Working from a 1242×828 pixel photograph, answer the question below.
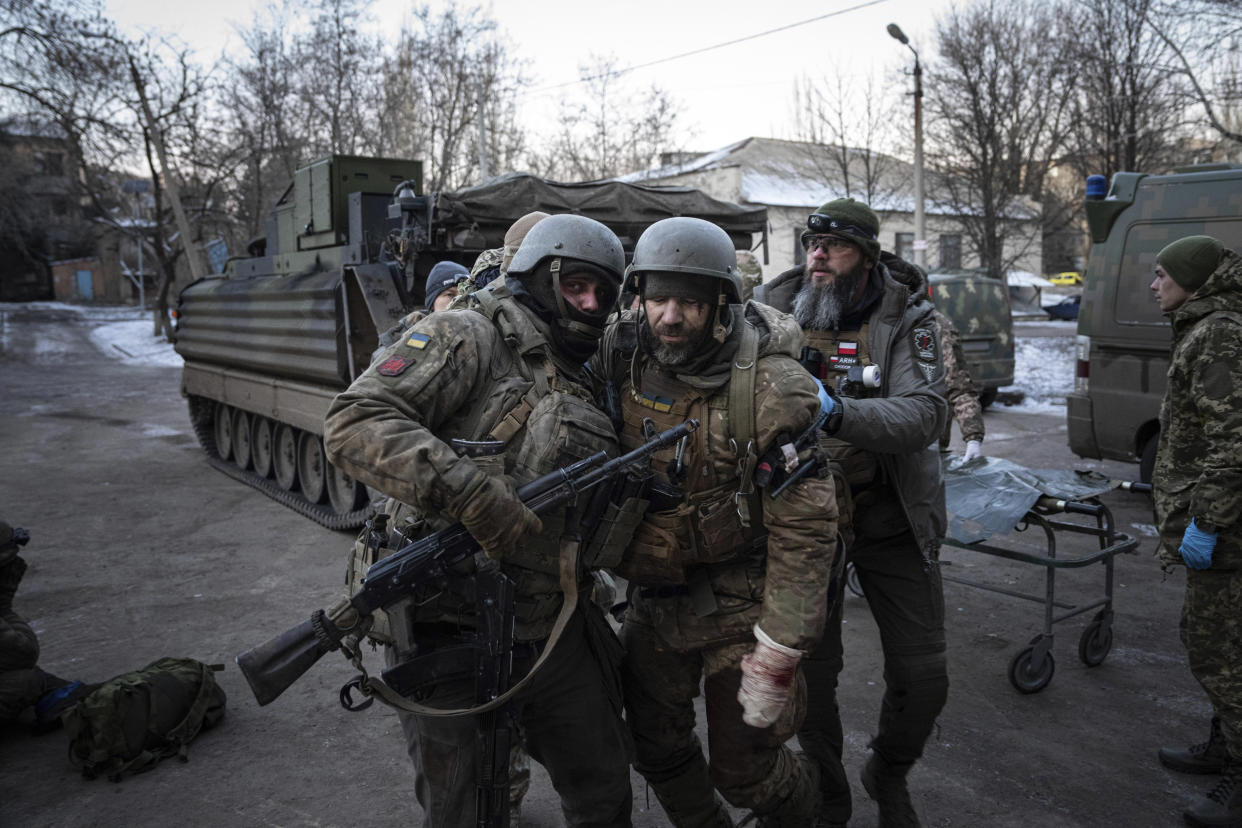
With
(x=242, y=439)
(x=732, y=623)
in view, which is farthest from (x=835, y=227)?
(x=242, y=439)

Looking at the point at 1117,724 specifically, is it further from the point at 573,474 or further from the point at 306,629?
the point at 306,629

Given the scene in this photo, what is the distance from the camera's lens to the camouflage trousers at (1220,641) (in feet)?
10.2

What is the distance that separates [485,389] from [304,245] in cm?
734

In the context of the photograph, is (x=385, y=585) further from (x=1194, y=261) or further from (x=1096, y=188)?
(x=1096, y=188)

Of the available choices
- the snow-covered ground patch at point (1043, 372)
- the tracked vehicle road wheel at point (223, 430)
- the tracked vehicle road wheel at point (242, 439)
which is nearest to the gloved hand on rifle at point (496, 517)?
the tracked vehicle road wheel at point (242, 439)

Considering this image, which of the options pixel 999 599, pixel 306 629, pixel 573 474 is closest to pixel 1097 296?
pixel 999 599

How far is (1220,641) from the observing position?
10.4 feet

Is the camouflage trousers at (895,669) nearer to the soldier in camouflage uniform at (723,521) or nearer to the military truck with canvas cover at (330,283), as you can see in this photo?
the soldier in camouflage uniform at (723,521)

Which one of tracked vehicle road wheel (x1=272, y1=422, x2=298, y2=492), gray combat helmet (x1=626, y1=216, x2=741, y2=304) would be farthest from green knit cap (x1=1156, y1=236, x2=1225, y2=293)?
tracked vehicle road wheel (x1=272, y1=422, x2=298, y2=492)

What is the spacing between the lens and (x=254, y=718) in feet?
13.7

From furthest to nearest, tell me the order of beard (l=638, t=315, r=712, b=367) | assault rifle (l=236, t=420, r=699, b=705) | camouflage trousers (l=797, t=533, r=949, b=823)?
1. camouflage trousers (l=797, t=533, r=949, b=823)
2. beard (l=638, t=315, r=712, b=367)
3. assault rifle (l=236, t=420, r=699, b=705)

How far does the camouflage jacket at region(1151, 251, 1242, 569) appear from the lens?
312cm

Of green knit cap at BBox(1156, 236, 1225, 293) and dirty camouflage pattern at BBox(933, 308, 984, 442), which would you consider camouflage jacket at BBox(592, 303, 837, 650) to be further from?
dirty camouflage pattern at BBox(933, 308, 984, 442)

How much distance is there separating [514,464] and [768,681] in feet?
2.77
